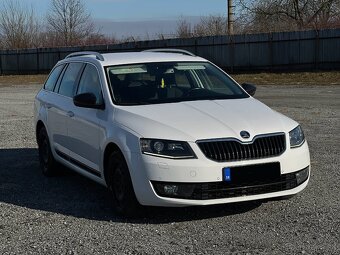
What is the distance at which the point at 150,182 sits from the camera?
5.09 m

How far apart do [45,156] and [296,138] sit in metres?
3.87

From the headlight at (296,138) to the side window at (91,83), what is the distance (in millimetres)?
2074

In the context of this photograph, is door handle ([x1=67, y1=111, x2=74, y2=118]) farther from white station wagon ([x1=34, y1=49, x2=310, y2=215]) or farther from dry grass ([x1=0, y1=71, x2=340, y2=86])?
dry grass ([x1=0, y1=71, x2=340, y2=86])

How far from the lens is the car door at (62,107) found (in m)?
7.01

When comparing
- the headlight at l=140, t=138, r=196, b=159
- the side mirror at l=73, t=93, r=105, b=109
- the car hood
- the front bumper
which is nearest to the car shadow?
the front bumper

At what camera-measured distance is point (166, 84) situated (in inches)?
250

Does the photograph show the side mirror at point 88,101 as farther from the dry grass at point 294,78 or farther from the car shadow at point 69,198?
the dry grass at point 294,78

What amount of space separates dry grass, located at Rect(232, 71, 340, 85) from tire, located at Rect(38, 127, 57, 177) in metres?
19.9

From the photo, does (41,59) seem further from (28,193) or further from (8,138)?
(28,193)

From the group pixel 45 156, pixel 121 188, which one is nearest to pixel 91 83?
pixel 121 188

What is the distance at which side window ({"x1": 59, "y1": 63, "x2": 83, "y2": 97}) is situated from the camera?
23.5ft

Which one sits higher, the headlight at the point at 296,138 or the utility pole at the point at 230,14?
→ the utility pole at the point at 230,14

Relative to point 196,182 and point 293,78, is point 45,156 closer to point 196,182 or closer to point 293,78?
point 196,182

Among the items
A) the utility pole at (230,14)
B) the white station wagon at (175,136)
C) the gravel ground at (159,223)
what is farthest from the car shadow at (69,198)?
the utility pole at (230,14)
